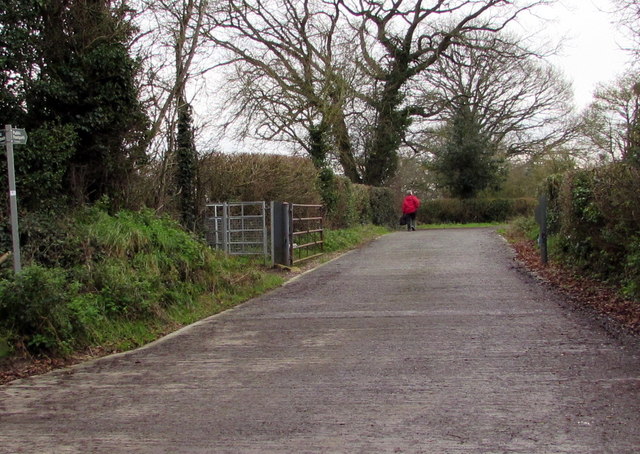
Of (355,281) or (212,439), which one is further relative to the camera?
(355,281)

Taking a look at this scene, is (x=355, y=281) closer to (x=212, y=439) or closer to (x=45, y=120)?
(x=45, y=120)

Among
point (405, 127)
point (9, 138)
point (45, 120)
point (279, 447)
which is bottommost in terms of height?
point (279, 447)

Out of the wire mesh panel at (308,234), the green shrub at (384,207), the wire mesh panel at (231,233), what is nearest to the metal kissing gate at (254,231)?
the wire mesh panel at (231,233)

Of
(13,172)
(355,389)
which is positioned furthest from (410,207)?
(355,389)

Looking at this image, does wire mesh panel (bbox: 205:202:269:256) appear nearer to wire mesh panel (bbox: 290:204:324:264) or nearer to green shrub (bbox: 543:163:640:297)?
wire mesh panel (bbox: 290:204:324:264)

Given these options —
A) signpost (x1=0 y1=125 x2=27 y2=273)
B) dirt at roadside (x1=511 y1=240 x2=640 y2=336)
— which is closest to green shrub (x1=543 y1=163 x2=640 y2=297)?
dirt at roadside (x1=511 y1=240 x2=640 y2=336)

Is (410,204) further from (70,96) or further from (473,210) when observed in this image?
(70,96)

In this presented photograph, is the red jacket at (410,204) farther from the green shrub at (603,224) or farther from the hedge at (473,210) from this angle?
the green shrub at (603,224)

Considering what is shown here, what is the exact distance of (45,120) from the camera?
412 inches

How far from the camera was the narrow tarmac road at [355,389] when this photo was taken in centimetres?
435

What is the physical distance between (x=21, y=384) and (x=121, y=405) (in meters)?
1.40

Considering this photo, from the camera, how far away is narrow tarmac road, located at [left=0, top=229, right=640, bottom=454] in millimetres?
4352

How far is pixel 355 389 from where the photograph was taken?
18.1ft

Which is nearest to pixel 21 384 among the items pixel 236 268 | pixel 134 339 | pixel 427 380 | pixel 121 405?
pixel 121 405
